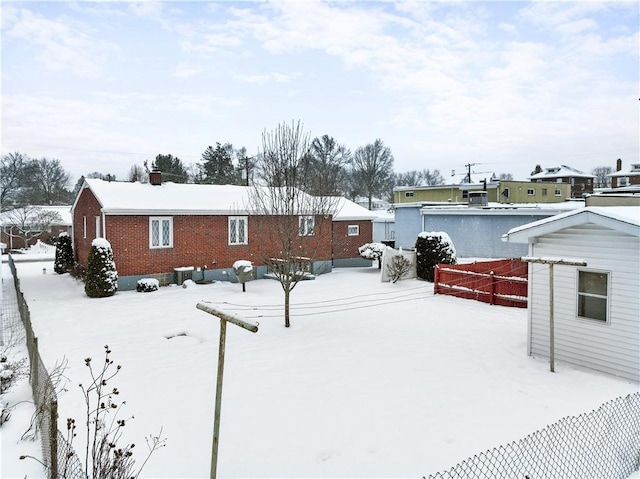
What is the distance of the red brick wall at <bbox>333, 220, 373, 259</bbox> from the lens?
24734 millimetres

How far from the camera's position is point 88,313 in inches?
535

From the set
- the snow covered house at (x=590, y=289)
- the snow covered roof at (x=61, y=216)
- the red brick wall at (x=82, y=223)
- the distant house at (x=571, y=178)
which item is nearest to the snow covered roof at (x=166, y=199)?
the red brick wall at (x=82, y=223)

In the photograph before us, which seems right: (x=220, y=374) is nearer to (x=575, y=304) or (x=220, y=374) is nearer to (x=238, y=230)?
(x=575, y=304)

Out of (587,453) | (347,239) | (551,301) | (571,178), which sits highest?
(571,178)

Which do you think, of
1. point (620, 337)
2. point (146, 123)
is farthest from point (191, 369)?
point (146, 123)

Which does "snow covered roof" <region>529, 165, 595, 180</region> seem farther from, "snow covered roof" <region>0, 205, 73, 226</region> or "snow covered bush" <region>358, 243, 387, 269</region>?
"snow covered roof" <region>0, 205, 73, 226</region>

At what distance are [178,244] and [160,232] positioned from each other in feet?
3.11

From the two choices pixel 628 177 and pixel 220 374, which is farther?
pixel 628 177

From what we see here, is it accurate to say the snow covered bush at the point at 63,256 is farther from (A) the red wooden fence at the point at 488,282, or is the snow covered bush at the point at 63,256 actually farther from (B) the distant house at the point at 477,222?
(B) the distant house at the point at 477,222

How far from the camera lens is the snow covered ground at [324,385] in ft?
17.8

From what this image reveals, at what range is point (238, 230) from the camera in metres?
21.1

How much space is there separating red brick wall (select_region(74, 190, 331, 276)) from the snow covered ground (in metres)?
3.76

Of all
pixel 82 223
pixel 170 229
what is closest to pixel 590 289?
pixel 170 229

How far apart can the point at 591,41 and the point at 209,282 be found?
16.7 metres
